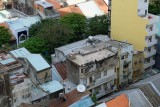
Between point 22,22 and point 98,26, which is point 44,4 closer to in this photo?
point 22,22

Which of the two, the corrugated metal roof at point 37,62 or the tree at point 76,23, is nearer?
the corrugated metal roof at point 37,62

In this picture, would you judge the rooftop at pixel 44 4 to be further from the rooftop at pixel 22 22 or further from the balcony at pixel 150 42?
the balcony at pixel 150 42

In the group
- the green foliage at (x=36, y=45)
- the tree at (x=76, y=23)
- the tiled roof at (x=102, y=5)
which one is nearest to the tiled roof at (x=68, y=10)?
the tiled roof at (x=102, y=5)

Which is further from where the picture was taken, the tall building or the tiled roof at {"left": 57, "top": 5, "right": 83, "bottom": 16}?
the tiled roof at {"left": 57, "top": 5, "right": 83, "bottom": 16}

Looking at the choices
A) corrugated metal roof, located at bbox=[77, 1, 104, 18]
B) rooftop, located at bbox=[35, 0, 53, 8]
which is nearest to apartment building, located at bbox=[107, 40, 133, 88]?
corrugated metal roof, located at bbox=[77, 1, 104, 18]

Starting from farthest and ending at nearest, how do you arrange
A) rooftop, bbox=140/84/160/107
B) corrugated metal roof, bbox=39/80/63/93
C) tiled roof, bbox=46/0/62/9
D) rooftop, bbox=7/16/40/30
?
1. tiled roof, bbox=46/0/62/9
2. rooftop, bbox=7/16/40/30
3. corrugated metal roof, bbox=39/80/63/93
4. rooftop, bbox=140/84/160/107

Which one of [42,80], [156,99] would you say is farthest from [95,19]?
[156,99]

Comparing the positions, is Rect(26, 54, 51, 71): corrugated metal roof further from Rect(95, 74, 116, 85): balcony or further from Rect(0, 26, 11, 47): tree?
Rect(0, 26, 11, 47): tree

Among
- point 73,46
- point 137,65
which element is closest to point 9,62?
point 73,46
